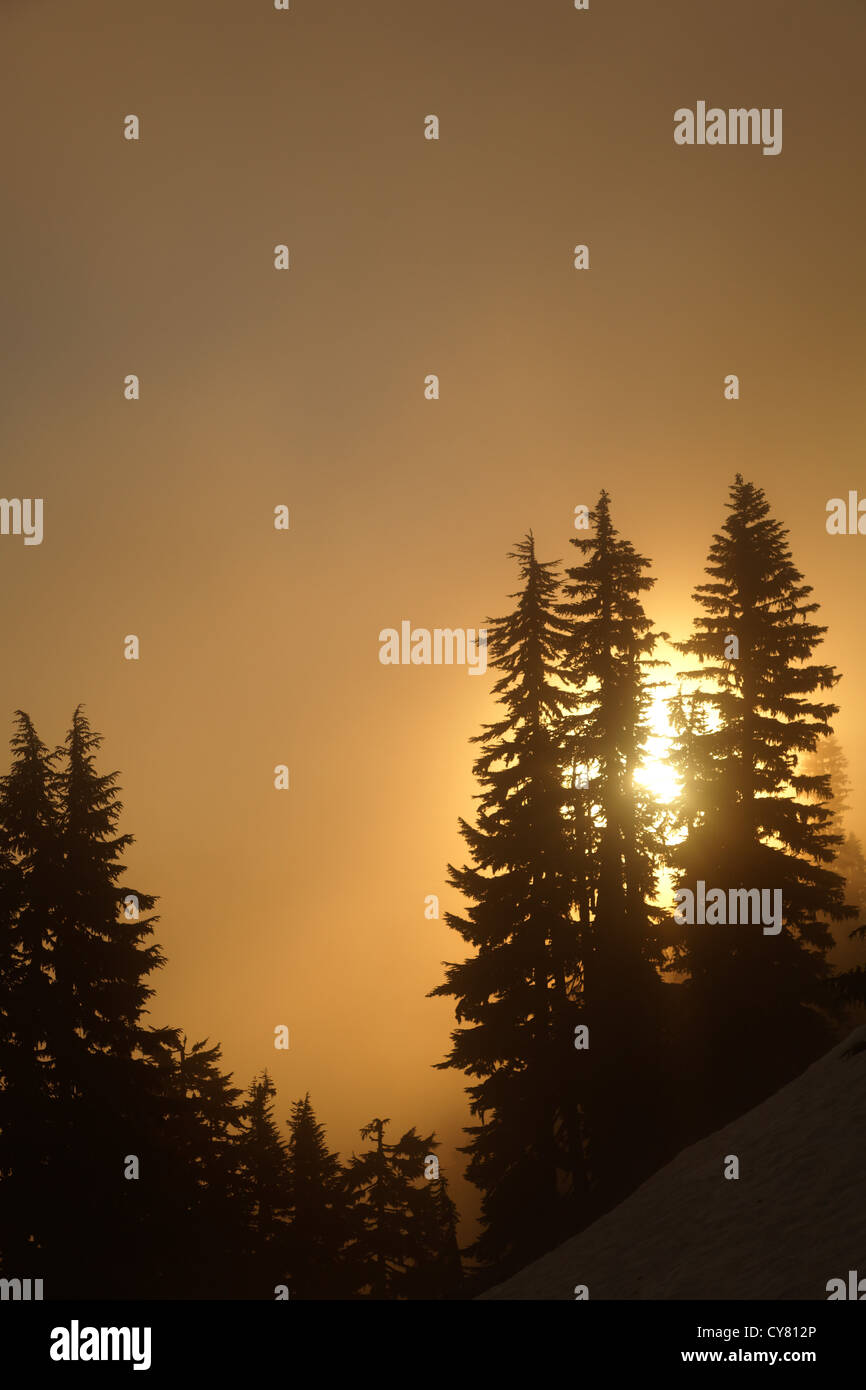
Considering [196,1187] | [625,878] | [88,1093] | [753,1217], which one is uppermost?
[625,878]

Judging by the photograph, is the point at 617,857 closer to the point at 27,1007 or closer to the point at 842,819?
the point at 27,1007

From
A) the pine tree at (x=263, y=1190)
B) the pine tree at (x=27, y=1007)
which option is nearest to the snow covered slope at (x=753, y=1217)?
the pine tree at (x=263, y=1190)

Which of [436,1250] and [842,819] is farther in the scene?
[842,819]

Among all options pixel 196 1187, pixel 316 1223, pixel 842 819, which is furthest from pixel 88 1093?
pixel 842 819

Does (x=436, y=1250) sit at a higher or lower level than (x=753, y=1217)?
lower

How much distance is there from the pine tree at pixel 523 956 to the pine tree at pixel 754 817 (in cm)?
329

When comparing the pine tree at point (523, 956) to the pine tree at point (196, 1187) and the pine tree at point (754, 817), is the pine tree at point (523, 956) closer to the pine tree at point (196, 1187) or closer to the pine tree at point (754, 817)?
the pine tree at point (754, 817)

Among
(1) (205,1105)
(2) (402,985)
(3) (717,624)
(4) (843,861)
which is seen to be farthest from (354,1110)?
(3) (717,624)

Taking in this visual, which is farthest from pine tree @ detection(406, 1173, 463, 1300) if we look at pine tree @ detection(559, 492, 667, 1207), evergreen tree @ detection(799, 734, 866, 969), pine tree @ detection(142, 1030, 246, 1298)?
evergreen tree @ detection(799, 734, 866, 969)

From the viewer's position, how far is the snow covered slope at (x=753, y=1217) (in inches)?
418

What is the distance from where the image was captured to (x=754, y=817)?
22.6m

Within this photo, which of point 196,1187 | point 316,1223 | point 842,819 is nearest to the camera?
point 196,1187

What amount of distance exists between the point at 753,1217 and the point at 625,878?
10525 millimetres
